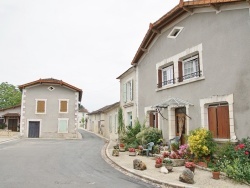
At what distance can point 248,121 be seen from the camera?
891cm

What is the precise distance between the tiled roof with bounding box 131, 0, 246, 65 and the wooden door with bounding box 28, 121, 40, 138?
17022mm

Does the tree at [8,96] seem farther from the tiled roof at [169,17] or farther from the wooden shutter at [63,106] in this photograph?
the tiled roof at [169,17]

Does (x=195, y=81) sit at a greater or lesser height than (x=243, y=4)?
lesser

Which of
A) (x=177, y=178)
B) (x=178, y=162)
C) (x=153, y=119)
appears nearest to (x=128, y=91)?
(x=153, y=119)

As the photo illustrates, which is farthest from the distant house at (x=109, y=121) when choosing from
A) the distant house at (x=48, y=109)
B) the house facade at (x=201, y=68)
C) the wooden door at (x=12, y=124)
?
the wooden door at (x=12, y=124)

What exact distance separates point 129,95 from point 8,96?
36.9m

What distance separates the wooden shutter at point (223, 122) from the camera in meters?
9.84

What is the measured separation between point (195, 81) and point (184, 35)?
7.94 ft

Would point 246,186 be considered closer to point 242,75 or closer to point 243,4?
point 242,75

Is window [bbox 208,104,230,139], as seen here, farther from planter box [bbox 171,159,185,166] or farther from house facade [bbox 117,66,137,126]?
house facade [bbox 117,66,137,126]

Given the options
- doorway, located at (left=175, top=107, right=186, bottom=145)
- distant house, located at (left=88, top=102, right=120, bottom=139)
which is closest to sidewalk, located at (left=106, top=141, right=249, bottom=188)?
doorway, located at (left=175, top=107, right=186, bottom=145)

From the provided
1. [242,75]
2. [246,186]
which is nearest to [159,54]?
[242,75]

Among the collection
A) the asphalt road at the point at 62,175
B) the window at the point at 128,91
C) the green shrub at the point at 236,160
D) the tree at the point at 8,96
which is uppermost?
the tree at the point at 8,96

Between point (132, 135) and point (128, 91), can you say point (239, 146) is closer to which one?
point (132, 135)
